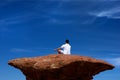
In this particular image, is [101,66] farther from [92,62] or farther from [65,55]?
[65,55]

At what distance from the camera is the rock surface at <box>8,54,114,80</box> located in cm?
2188

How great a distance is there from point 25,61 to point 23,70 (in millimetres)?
849

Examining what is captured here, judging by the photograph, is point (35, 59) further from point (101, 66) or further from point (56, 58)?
point (101, 66)

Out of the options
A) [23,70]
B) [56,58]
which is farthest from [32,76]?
[56,58]

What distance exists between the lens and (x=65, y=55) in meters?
22.4

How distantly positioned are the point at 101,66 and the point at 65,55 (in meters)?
2.69

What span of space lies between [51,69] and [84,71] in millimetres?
2333

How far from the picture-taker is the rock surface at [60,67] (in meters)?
21.9

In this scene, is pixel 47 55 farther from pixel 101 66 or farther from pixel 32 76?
pixel 101 66

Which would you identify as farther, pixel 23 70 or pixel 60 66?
pixel 23 70

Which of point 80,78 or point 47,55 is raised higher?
point 47,55

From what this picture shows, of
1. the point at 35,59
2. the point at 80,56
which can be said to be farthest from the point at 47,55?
the point at 80,56

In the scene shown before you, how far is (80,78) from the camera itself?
23188 mm

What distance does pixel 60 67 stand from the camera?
71.4 ft
